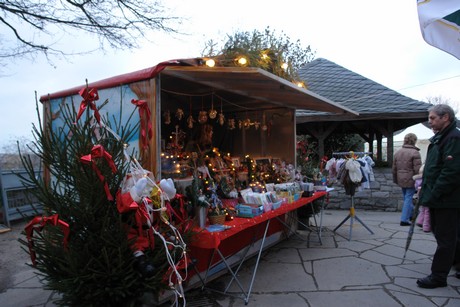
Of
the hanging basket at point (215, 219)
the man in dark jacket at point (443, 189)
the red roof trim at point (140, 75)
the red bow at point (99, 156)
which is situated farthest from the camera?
the man in dark jacket at point (443, 189)

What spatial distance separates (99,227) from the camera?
7.93 feet

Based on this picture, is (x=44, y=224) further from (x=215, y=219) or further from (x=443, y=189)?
(x=443, y=189)

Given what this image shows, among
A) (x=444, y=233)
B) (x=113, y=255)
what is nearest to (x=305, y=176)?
(x=444, y=233)

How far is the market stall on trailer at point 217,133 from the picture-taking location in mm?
2980

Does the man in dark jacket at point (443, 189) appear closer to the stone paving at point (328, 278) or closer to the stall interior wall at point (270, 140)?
the stone paving at point (328, 278)

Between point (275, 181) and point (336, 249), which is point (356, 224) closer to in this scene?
point (336, 249)

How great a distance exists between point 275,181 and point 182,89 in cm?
205

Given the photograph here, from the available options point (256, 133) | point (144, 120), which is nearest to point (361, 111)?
point (256, 133)

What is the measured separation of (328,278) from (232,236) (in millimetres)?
1217

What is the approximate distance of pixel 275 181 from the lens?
17.5ft

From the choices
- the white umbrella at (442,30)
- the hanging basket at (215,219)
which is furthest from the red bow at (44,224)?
the white umbrella at (442,30)

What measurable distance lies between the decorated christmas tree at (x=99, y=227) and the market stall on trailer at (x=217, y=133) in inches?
16.6

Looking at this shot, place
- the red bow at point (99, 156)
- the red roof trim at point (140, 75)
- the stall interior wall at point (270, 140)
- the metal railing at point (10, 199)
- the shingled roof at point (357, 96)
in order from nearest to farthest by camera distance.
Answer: the red bow at point (99, 156) → the red roof trim at point (140, 75) → the stall interior wall at point (270, 140) → the metal railing at point (10, 199) → the shingled roof at point (357, 96)

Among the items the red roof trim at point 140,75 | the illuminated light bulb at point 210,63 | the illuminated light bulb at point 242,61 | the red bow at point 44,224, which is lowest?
the red bow at point 44,224
